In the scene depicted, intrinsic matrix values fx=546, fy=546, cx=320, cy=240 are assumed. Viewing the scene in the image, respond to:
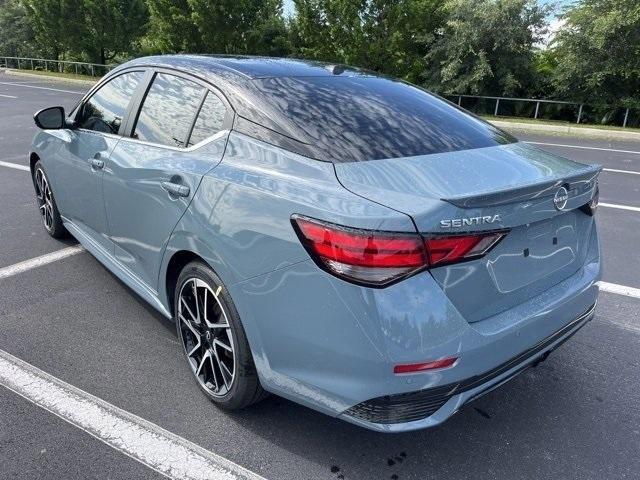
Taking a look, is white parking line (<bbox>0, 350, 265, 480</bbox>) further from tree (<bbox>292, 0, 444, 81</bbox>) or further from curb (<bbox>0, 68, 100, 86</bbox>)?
curb (<bbox>0, 68, 100, 86</bbox>)

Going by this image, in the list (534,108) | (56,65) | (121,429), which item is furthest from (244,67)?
(56,65)

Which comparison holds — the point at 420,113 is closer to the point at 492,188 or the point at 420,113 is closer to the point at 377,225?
the point at 492,188

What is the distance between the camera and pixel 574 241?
2.52 m

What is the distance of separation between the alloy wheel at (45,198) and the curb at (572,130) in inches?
522

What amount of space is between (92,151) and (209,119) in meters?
1.28

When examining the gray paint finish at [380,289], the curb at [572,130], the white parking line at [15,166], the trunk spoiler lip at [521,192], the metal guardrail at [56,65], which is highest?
the trunk spoiler lip at [521,192]

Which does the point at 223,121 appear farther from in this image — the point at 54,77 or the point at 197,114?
the point at 54,77

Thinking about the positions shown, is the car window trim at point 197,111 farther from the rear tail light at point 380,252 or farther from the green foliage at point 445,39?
the green foliage at point 445,39

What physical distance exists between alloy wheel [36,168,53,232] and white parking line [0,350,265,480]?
2.19 meters

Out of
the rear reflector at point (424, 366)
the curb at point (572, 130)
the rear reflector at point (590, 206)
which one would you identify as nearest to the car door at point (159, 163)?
the rear reflector at point (424, 366)

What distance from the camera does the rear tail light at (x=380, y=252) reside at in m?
1.89

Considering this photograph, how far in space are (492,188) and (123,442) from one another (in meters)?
1.90

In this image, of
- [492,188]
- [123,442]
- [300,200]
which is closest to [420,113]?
[492,188]

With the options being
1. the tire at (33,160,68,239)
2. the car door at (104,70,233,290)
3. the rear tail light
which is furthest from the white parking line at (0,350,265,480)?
the tire at (33,160,68,239)
